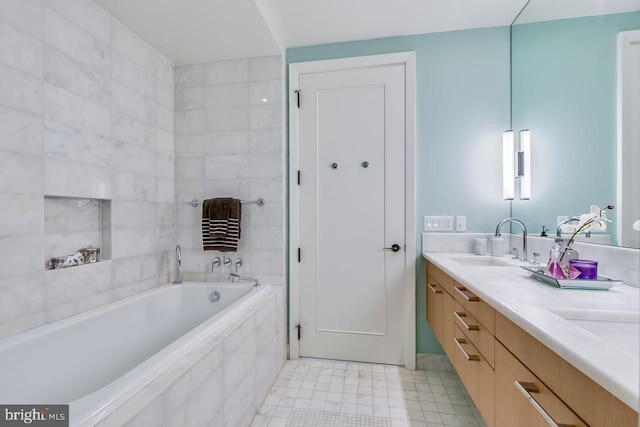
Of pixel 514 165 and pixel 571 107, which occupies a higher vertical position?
pixel 571 107

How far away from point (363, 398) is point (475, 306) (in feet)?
3.28

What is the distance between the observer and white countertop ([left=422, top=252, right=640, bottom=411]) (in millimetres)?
508

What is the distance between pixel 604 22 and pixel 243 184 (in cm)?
223

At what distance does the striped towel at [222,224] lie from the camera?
215 centimetres

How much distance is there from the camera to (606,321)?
32.9 inches

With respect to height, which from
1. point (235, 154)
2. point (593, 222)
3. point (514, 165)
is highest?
point (235, 154)

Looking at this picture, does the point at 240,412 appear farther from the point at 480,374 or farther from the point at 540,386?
the point at 540,386

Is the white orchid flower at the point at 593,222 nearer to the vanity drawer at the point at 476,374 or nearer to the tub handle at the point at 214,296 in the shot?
the vanity drawer at the point at 476,374

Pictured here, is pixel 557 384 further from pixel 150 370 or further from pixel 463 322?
pixel 150 370

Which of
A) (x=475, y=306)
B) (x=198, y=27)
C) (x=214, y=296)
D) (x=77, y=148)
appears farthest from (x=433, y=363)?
(x=198, y=27)

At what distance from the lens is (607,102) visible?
1276 mm

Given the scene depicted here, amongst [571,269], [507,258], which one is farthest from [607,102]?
[507,258]

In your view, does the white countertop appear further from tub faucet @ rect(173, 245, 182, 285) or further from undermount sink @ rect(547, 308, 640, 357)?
tub faucet @ rect(173, 245, 182, 285)

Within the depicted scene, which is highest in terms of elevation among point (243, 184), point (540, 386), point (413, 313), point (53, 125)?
point (53, 125)
